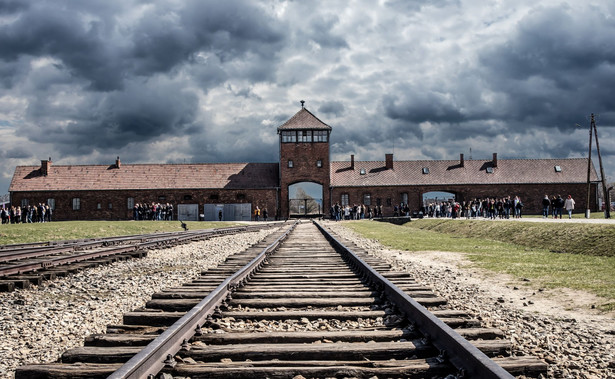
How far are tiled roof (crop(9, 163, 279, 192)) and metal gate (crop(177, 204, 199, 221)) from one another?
6.33ft

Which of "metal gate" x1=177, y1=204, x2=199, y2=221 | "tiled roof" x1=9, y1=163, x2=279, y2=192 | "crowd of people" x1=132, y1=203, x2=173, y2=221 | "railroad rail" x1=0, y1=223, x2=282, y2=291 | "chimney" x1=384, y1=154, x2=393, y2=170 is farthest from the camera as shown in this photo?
"chimney" x1=384, y1=154, x2=393, y2=170

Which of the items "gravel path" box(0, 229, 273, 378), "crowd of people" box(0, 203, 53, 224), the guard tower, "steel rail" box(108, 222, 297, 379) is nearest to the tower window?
the guard tower

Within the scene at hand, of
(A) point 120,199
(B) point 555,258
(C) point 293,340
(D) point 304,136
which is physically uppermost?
(D) point 304,136

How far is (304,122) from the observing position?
5212 centimetres

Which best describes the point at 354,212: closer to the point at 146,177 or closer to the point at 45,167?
the point at 146,177

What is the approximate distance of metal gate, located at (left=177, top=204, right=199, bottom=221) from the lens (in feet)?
162

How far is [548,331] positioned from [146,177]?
50819 millimetres

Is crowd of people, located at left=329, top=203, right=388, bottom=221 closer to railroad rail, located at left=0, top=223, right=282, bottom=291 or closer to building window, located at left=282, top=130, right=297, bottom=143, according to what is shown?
building window, located at left=282, top=130, right=297, bottom=143

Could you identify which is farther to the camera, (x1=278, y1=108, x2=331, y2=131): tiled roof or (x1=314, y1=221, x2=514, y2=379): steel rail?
(x1=278, y1=108, x2=331, y2=131): tiled roof

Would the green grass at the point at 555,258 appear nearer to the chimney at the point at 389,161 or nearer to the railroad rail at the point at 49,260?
the railroad rail at the point at 49,260

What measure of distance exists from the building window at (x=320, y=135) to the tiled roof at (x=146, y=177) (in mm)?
5715

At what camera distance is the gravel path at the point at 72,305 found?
4066 mm

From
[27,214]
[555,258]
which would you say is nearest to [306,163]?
[27,214]

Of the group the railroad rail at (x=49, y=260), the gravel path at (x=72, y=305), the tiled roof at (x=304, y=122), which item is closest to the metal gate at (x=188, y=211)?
the tiled roof at (x=304, y=122)
